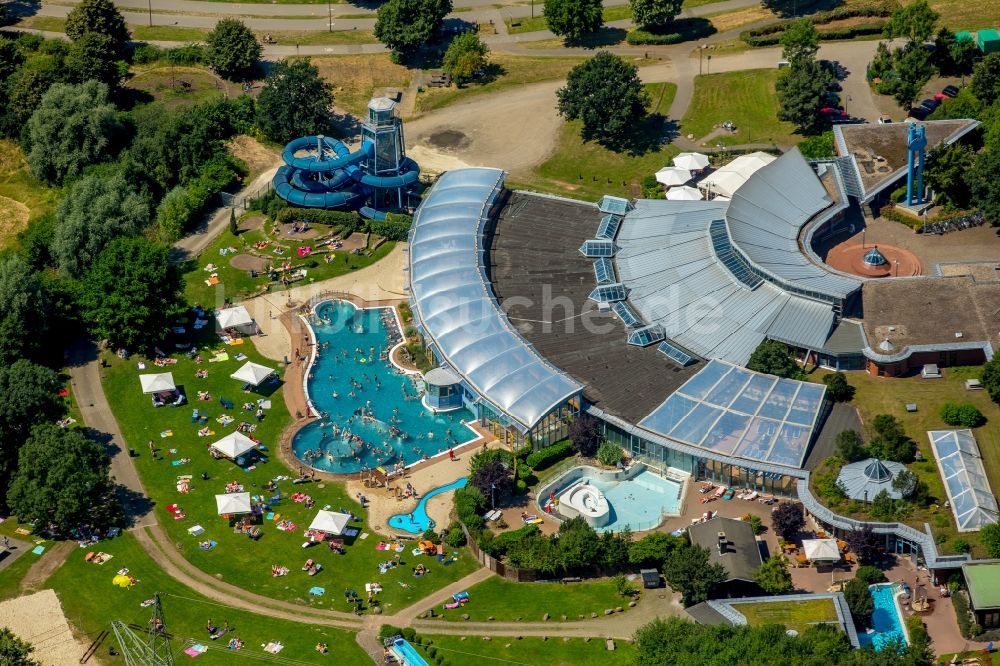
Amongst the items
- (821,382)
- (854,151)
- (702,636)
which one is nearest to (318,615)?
(702,636)

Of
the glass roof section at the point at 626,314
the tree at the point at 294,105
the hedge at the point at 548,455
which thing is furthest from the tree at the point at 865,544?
the tree at the point at 294,105

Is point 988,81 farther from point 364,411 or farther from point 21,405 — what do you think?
point 21,405

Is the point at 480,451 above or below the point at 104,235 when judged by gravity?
below

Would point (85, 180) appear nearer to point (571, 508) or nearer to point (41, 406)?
point (41, 406)

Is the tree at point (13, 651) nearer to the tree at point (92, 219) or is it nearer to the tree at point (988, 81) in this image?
the tree at point (92, 219)

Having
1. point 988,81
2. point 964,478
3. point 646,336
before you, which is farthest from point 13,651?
point 988,81

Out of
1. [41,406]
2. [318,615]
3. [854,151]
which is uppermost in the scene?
[854,151]

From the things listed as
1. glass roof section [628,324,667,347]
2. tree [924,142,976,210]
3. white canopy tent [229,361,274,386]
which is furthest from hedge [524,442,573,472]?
tree [924,142,976,210]

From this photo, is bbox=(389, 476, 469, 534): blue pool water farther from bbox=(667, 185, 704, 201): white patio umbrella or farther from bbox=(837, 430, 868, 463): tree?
bbox=(667, 185, 704, 201): white patio umbrella
